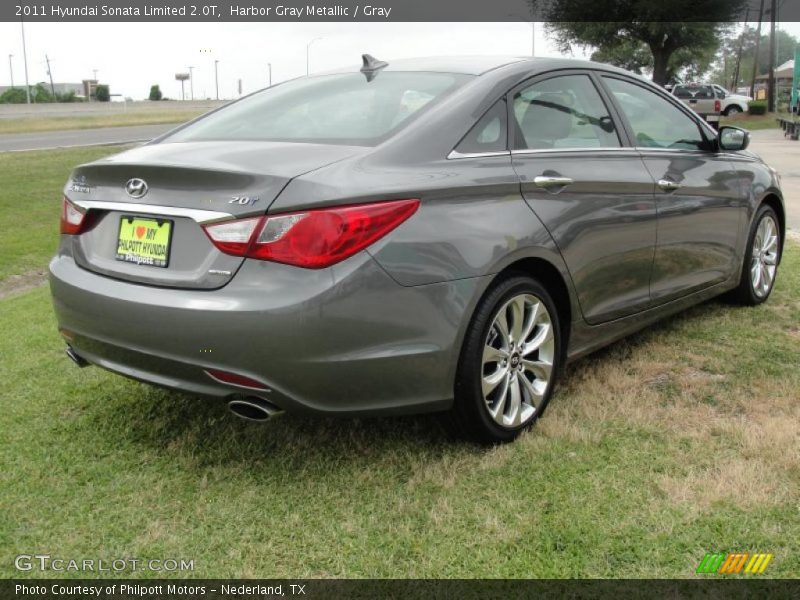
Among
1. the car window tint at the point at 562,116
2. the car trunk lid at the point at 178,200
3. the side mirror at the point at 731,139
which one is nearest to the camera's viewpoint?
the car trunk lid at the point at 178,200

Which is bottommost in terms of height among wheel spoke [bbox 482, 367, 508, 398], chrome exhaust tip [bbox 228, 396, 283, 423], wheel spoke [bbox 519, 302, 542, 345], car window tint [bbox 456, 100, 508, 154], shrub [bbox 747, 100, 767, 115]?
shrub [bbox 747, 100, 767, 115]

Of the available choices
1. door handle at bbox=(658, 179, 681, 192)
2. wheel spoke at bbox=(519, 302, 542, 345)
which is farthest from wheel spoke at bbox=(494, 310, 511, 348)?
door handle at bbox=(658, 179, 681, 192)

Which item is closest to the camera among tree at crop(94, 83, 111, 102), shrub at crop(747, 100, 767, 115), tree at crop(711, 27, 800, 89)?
shrub at crop(747, 100, 767, 115)

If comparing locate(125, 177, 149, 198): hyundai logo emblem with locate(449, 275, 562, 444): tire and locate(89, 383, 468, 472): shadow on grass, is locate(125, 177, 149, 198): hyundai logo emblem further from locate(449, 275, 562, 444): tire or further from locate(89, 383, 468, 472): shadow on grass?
locate(449, 275, 562, 444): tire

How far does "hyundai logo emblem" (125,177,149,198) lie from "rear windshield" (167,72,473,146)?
50 cm

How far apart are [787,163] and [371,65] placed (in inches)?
616

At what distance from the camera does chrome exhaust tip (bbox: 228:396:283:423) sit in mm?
2762

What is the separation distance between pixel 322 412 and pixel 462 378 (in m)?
0.57

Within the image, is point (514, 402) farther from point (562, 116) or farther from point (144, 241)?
point (144, 241)

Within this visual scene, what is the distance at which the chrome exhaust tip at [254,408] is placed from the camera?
9.06ft

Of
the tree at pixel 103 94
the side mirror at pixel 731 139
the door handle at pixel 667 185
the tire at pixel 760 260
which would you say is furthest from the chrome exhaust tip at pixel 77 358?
the tree at pixel 103 94

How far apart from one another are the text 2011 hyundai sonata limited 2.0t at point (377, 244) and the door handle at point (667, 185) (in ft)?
0.22

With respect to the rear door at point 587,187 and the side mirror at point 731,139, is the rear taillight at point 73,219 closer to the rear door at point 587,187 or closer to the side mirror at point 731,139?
the rear door at point 587,187

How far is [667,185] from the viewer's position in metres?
4.12
